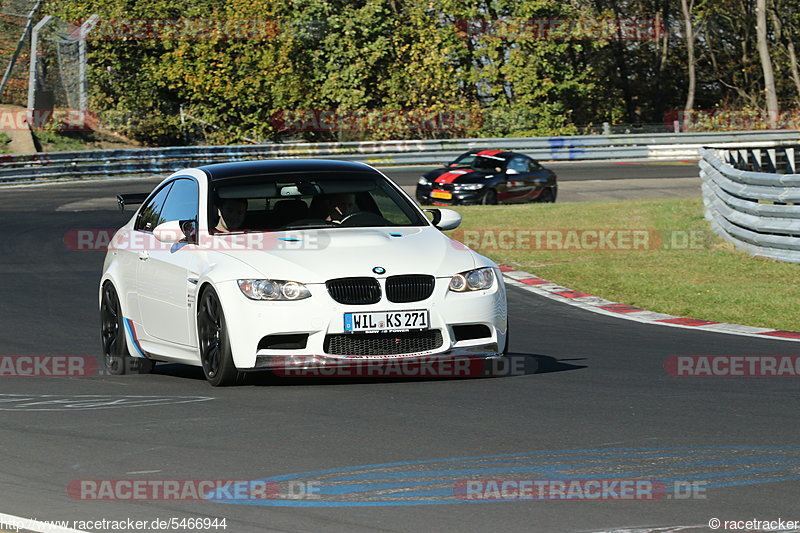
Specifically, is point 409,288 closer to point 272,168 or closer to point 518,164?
point 272,168

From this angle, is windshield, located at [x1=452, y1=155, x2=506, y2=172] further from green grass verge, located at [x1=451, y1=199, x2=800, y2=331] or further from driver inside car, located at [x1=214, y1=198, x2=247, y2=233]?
driver inside car, located at [x1=214, y1=198, x2=247, y2=233]

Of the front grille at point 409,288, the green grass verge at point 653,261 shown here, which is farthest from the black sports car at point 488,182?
the front grille at point 409,288

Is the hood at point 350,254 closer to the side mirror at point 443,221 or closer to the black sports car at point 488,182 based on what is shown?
the side mirror at point 443,221

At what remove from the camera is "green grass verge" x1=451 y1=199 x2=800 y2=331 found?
1402 cm

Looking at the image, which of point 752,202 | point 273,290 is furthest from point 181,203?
point 752,202

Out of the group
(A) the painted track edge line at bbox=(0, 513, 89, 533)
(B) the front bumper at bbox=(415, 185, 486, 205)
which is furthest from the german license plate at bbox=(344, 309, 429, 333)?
(B) the front bumper at bbox=(415, 185, 486, 205)

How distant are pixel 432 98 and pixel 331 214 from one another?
40.1 metres

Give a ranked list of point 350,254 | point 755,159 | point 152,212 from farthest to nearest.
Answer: point 755,159 < point 152,212 < point 350,254

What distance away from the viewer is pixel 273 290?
8.37 meters

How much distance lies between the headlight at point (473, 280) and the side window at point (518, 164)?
2106 cm

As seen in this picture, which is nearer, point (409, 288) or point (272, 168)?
point (409, 288)

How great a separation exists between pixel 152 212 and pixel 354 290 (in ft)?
8.33

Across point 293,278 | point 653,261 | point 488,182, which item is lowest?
point 488,182

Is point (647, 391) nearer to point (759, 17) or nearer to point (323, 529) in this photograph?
point (323, 529)
